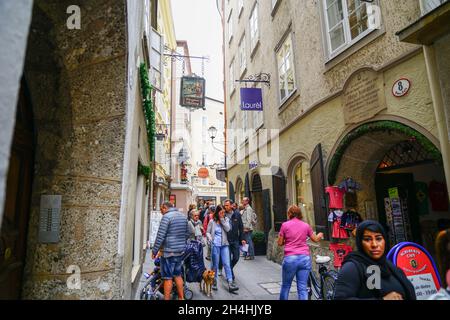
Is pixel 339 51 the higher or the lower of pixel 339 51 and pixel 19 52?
the higher

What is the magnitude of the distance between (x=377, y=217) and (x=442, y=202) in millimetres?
1737

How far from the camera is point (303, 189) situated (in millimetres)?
8562

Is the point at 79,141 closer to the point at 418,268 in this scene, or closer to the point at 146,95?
the point at 146,95

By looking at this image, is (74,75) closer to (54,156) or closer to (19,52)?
(54,156)

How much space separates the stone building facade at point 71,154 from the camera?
9.32 feet

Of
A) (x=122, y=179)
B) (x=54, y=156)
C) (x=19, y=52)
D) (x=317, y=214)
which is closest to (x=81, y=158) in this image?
(x=54, y=156)

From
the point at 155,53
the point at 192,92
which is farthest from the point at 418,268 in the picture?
the point at 192,92

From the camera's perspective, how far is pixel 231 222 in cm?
694

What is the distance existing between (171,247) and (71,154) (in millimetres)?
2682

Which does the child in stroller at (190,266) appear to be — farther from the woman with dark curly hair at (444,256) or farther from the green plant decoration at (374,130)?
the woman with dark curly hair at (444,256)

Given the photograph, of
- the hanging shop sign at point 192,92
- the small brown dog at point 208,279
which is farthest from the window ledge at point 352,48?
the hanging shop sign at point 192,92

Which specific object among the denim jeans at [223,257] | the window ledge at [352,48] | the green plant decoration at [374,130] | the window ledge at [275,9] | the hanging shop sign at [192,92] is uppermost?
the window ledge at [275,9]

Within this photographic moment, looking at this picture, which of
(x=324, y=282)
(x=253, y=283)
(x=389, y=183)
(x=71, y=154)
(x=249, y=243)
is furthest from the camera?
(x=249, y=243)

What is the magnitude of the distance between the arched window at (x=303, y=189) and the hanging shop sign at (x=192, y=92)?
5.59m
